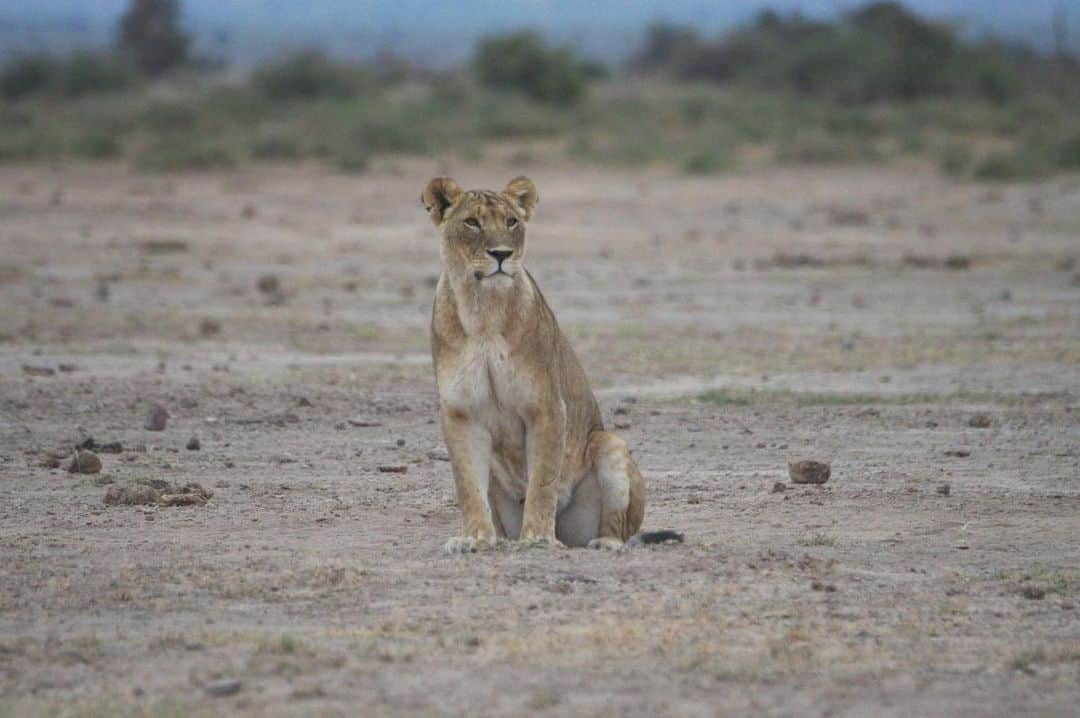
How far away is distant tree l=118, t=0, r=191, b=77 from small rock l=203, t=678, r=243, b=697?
64.2 metres

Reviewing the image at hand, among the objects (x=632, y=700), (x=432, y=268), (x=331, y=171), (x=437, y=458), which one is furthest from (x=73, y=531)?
(x=331, y=171)

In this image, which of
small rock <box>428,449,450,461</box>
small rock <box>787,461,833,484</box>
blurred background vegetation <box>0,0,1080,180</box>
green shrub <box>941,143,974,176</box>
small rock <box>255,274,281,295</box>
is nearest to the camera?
small rock <box>787,461,833,484</box>

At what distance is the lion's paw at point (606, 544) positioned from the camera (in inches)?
336

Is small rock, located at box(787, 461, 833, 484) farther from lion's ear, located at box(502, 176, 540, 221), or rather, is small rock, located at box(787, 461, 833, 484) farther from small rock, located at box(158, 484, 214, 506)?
small rock, located at box(158, 484, 214, 506)

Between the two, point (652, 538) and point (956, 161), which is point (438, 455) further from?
point (956, 161)

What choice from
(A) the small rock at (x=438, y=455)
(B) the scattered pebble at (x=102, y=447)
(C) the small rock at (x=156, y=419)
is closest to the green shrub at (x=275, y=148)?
(C) the small rock at (x=156, y=419)

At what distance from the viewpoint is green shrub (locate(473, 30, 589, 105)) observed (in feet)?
152

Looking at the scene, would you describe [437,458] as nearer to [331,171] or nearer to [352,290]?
[352,290]

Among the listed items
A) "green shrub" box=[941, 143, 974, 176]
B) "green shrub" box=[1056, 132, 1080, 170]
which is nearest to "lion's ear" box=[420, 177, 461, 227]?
"green shrub" box=[941, 143, 974, 176]

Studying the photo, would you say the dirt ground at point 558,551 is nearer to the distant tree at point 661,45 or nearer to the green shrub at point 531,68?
the green shrub at point 531,68

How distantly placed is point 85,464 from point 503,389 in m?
3.06

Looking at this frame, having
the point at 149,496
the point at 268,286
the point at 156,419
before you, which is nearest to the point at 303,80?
the point at 268,286

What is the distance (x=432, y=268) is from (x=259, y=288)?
2.77 meters

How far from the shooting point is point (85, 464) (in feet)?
34.4
